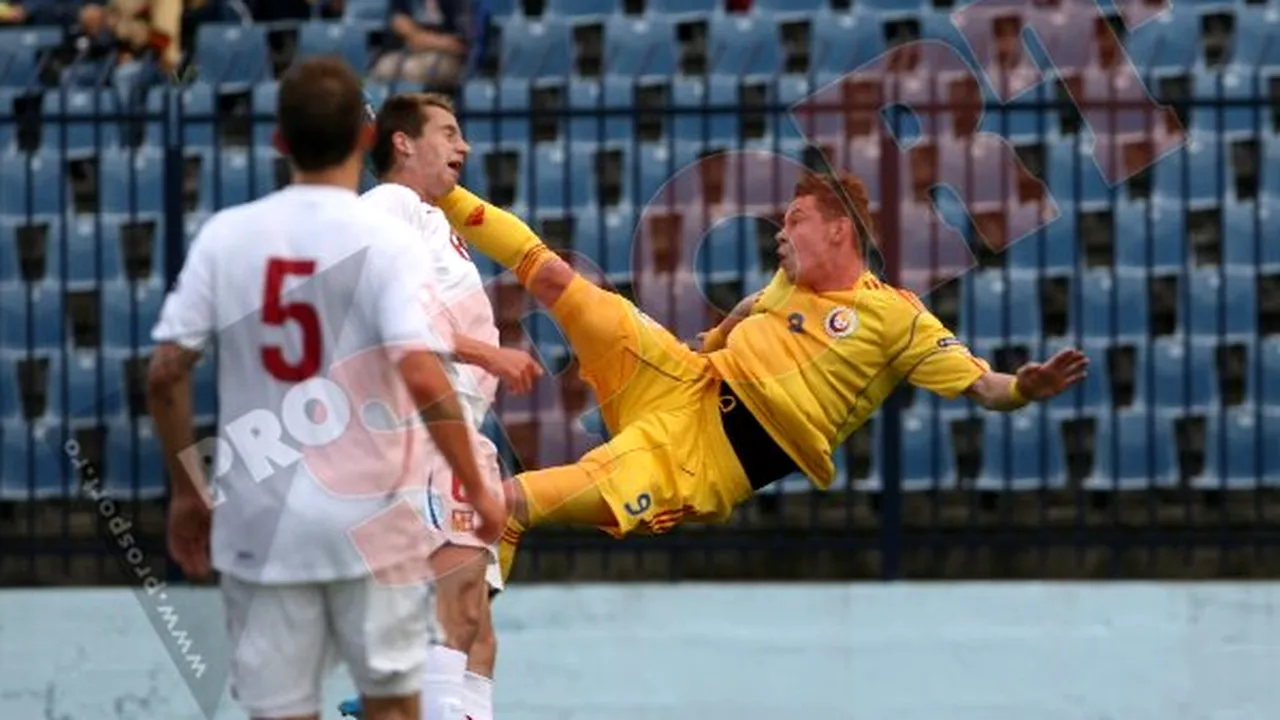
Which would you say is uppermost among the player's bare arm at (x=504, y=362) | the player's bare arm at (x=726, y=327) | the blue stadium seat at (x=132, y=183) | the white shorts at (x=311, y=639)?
the blue stadium seat at (x=132, y=183)

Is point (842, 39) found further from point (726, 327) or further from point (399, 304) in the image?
point (399, 304)

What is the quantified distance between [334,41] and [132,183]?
3488 mm

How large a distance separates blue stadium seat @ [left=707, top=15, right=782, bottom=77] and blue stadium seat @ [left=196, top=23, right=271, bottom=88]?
7.00 ft

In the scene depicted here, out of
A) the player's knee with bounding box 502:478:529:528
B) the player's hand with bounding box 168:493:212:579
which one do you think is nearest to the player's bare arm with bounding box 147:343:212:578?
the player's hand with bounding box 168:493:212:579

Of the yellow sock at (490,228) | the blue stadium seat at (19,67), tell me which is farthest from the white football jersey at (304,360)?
the blue stadium seat at (19,67)

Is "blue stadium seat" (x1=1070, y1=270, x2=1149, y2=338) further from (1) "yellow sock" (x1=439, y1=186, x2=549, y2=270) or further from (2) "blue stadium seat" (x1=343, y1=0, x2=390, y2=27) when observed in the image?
(2) "blue stadium seat" (x1=343, y1=0, x2=390, y2=27)

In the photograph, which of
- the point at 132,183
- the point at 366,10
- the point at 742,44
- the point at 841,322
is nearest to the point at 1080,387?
the point at 841,322

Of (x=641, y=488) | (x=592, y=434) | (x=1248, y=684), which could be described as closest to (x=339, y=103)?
(x=641, y=488)

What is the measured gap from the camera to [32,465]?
31.9ft

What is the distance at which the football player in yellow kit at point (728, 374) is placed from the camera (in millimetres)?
7582

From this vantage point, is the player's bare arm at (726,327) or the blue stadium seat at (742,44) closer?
the player's bare arm at (726,327)

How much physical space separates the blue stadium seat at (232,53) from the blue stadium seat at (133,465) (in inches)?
138

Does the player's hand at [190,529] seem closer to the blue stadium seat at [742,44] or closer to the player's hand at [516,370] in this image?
the player's hand at [516,370]

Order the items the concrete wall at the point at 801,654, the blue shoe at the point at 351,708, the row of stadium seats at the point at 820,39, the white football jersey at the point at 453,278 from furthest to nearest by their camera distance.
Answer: the row of stadium seats at the point at 820,39
the concrete wall at the point at 801,654
the blue shoe at the point at 351,708
the white football jersey at the point at 453,278
